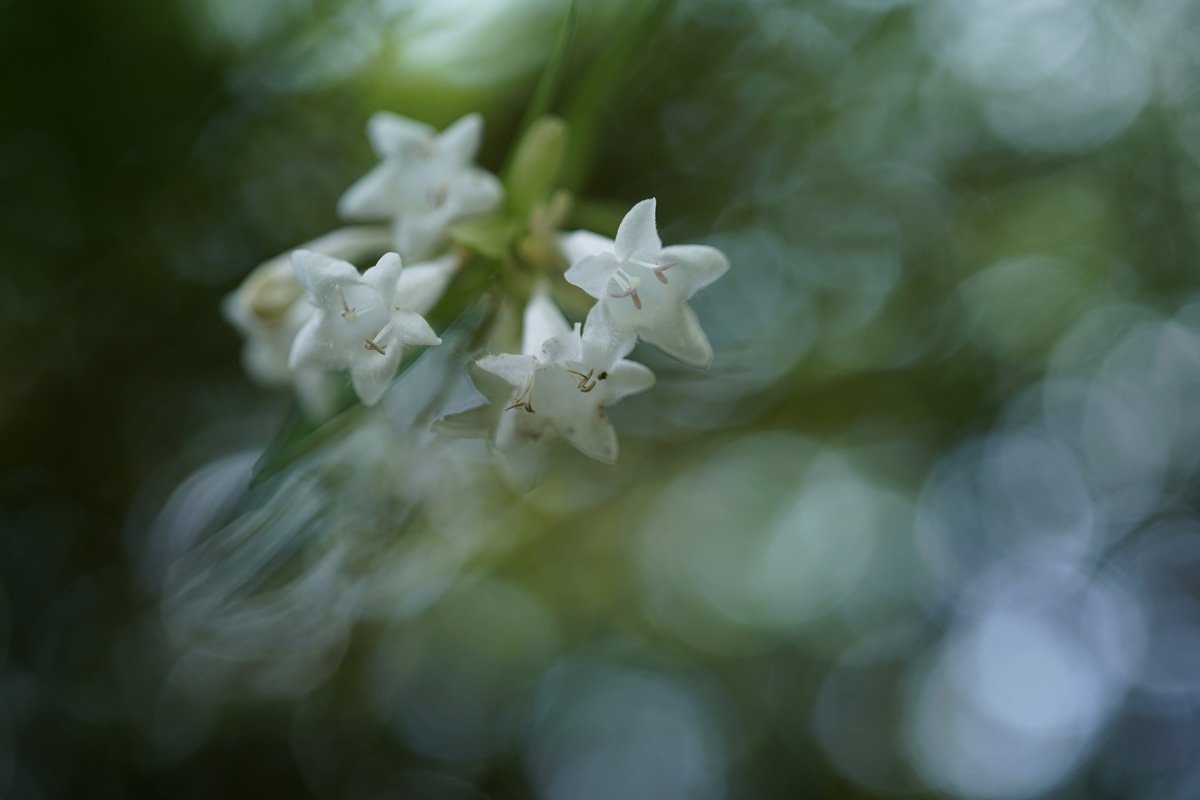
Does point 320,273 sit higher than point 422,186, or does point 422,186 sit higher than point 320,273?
point 422,186

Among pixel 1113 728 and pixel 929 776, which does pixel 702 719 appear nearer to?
pixel 929 776

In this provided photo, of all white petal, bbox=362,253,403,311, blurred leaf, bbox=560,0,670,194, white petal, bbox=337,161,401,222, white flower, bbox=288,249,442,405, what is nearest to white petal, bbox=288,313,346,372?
white flower, bbox=288,249,442,405

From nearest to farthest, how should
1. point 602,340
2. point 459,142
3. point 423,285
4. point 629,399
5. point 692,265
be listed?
point 602,340
point 692,265
point 423,285
point 459,142
point 629,399

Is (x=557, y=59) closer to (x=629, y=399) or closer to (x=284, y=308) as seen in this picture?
(x=284, y=308)

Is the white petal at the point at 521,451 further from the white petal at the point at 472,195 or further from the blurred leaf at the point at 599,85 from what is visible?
the blurred leaf at the point at 599,85

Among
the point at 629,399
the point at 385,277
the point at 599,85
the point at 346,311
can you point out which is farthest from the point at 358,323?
the point at 629,399

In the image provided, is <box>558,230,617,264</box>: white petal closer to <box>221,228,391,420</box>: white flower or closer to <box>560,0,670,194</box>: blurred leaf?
<box>560,0,670,194</box>: blurred leaf

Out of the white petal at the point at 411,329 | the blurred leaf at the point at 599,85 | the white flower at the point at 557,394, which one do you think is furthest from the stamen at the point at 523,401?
the blurred leaf at the point at 599,85
